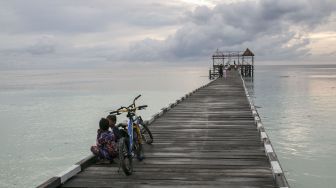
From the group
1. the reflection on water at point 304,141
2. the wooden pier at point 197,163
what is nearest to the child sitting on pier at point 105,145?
the wooden pier at point 197,163

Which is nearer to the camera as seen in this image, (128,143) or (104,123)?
(128,143)

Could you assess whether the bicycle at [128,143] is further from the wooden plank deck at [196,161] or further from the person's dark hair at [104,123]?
the person's dark hair at [104,123]

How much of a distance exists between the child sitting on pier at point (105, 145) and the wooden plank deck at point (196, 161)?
0.23 metres

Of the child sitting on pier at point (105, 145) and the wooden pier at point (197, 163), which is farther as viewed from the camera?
the child sitting on pier at point (105, 145)

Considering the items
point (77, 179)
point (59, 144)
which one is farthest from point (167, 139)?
point (59, 144)

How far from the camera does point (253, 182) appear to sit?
247 inches

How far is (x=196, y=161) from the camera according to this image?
7777mm

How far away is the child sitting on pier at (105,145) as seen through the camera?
754cm

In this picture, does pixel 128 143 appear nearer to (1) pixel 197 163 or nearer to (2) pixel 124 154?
(2) pixel 124 154

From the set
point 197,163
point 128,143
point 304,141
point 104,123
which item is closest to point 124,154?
point 128,143

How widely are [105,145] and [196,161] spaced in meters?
1.95

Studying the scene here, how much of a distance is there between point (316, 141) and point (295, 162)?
487cm

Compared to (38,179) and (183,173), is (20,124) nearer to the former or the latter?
(38,179)

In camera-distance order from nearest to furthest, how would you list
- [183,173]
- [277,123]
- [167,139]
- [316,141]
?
1. [183,173]
2. [167,139]
3. [316,141]
4. [277,123]
